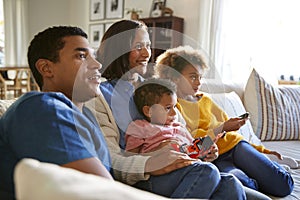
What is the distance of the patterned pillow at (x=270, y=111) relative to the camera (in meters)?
2.37

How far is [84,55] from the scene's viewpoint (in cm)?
116

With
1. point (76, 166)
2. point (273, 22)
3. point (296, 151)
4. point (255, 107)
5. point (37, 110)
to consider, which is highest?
point (273, 22)

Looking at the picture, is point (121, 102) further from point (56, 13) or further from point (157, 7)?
point (56, 13)

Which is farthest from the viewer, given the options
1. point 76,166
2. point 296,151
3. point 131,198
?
point 296,151

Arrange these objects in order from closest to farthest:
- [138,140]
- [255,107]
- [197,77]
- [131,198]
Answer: [131,198]
[138,140]
[197,77]
[255,107]

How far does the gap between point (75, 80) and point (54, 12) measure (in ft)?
23.4

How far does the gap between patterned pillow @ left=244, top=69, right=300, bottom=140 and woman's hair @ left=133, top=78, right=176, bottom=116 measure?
45.4 inches

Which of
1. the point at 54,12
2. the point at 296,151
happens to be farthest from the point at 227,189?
the point at 54,12

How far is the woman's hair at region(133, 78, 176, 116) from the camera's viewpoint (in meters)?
1.39

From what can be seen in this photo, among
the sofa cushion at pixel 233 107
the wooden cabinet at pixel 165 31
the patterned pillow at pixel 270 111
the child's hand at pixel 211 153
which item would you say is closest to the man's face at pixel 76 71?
the child's hand at pixel 211 153

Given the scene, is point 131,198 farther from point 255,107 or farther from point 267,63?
point 267,63

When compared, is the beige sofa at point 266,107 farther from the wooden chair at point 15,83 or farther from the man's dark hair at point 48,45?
the wooden chair at point 15,83

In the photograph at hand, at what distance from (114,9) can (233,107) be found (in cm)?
461

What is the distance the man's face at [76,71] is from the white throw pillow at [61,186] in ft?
2.18
